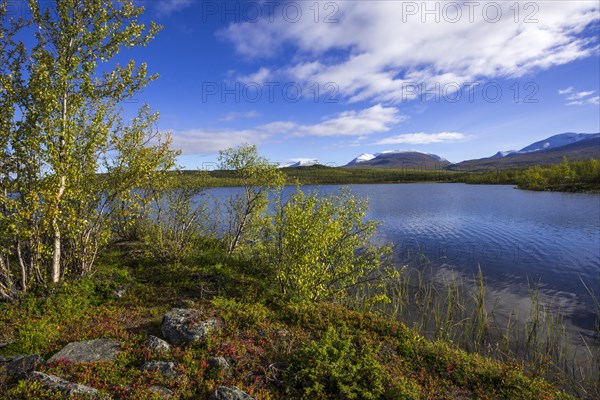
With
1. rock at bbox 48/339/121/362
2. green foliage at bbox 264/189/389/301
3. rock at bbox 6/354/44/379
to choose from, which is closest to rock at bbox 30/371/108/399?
rock at bbox 6/354/44/379

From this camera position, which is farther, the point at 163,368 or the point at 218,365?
the point at 218,365

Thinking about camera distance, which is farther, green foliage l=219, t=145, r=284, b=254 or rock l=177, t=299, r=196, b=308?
green foliage l=219, t=145, r=284, b=254

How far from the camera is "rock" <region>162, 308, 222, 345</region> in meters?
13.0

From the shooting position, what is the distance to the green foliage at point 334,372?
10.8m

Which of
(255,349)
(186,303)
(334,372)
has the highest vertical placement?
(186,303)

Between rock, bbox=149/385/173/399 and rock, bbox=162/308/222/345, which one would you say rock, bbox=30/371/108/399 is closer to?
rock, bbox=149/385/173/399

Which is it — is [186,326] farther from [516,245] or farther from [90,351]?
[516,245]

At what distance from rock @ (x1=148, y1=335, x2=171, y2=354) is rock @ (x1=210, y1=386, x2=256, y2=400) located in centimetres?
363

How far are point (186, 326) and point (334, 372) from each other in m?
6.68

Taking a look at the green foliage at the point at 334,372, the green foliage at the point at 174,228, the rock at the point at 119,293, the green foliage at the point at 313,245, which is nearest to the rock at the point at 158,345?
the green foliage at the point at 334,372

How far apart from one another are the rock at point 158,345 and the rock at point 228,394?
363cm

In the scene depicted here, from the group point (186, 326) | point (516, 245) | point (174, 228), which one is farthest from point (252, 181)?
point (516, 245)

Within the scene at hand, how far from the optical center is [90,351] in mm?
11633

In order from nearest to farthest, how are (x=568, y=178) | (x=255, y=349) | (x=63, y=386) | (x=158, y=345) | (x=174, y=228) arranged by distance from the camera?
(x=63, y=386)
(x=158, y=345)
(x=255, y=349)
(x=174, y=228)
(x=568, y=178)
